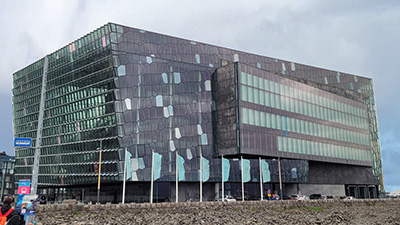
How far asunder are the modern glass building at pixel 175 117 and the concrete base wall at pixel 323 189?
0.83 feet

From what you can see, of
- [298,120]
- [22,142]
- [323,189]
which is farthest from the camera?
[323,189]

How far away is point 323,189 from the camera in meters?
92.9

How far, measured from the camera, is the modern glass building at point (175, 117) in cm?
6906

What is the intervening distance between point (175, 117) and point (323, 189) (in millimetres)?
42246

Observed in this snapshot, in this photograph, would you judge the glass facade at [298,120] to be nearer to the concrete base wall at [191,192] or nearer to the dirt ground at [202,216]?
the concrete base wall at [191,192]

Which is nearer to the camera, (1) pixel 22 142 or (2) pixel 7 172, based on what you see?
(1) pixel 22 142

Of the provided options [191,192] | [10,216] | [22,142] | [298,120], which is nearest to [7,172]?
[191,192]

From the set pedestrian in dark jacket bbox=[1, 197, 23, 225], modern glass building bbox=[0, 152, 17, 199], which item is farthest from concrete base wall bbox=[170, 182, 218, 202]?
modern glass building bbox=[0, 152, 17, 199]

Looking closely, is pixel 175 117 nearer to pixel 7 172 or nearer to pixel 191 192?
pixel 191 192

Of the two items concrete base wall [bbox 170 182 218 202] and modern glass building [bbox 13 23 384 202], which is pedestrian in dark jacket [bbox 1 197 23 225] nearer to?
modern glass building [bbox 13 23 384 202]

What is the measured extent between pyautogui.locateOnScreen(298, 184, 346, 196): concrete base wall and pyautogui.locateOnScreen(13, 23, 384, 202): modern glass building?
0.25 meters

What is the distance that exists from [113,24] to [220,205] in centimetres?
3672

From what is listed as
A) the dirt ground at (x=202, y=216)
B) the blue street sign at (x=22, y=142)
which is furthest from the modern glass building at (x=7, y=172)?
the blue street sign at (x=22, y=142)

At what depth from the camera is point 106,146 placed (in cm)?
6981
